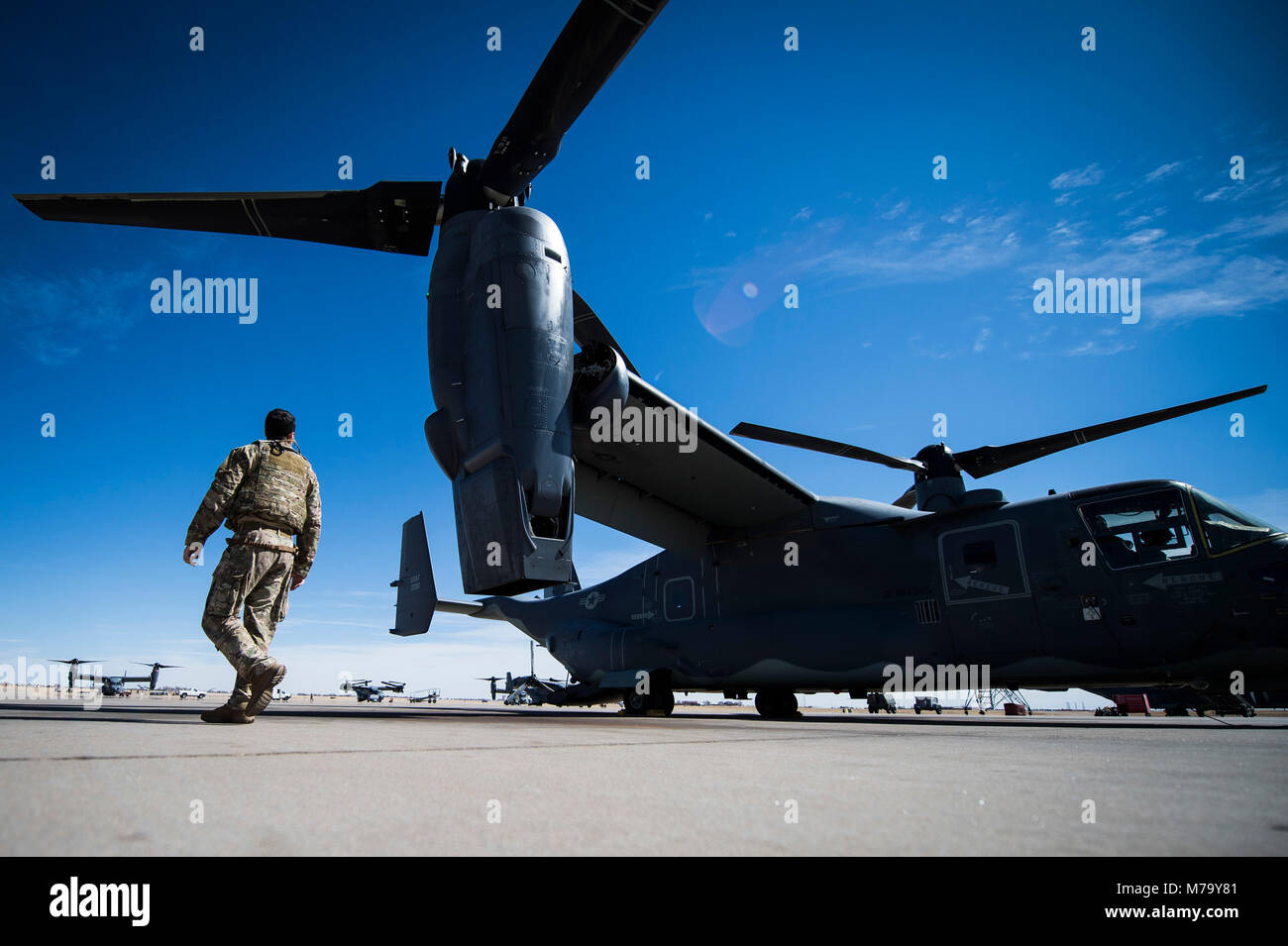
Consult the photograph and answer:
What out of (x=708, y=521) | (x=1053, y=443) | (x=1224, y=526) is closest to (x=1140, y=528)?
(x=1224, y=526)

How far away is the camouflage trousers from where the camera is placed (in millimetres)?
4492

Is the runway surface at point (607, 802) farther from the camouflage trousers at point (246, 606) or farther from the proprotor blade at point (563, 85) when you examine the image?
the proprotor blade at point (563, 85)

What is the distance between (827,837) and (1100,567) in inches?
315

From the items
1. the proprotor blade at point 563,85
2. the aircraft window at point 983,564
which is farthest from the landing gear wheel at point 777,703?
the proprotor blade at point 563,85

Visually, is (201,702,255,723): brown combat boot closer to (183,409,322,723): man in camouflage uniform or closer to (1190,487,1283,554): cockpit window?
(183,409,322,723): man in camouflage uniform

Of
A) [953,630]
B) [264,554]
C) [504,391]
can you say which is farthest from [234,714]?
[953,630]

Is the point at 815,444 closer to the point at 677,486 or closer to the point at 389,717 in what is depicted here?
the point at 677,486

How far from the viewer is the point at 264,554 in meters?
4.78

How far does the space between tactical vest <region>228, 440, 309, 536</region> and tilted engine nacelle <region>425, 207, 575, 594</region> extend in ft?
5.69

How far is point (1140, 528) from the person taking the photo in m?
7.58

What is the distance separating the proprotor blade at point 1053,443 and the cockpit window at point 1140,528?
2901 mm

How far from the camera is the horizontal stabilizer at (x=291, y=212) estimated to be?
7457 mm

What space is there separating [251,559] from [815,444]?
920 cm
